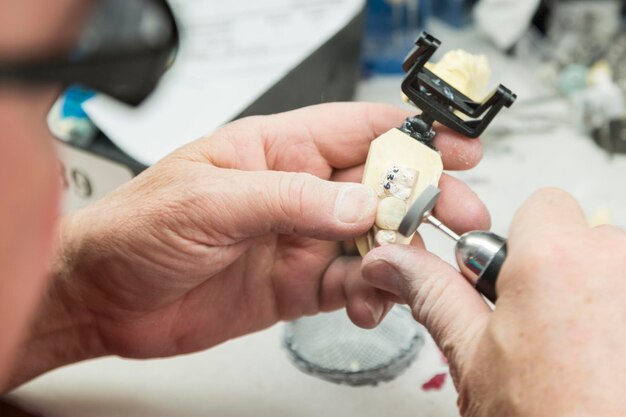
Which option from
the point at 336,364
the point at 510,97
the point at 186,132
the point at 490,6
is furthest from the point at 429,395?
the point at 490,6

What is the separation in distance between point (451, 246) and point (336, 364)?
0.24 metres

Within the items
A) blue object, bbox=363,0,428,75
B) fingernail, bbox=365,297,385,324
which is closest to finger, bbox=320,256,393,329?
fingernail, bbox=365,297,385,324

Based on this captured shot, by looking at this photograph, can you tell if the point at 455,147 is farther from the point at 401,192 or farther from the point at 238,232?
the point at 238,232

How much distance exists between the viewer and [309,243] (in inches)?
32.5

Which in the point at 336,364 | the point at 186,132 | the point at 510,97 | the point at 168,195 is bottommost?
the point at 336,364

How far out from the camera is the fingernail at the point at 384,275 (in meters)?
0.64

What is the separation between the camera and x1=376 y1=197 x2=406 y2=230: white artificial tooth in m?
0.65

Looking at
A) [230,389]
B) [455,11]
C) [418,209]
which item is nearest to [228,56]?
[455,11]

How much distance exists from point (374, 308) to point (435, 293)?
0.17 meters

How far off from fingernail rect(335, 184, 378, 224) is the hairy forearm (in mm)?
340

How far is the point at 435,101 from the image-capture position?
0.66 metres

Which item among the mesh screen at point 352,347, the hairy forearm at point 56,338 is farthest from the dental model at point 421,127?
the hairy forearm at point 56,338

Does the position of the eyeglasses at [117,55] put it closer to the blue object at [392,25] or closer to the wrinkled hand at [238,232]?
the wrinkled hand at [238,232]

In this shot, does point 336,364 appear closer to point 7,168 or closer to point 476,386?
point 476,386
